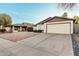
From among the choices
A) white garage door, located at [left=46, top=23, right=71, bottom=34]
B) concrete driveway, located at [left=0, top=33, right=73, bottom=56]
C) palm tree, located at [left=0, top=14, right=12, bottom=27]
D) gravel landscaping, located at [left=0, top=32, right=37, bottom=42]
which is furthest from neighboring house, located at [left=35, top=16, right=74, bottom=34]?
palm tree, located at [left=0, top=14, right=12, bottom=27]

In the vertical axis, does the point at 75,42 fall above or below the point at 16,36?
below

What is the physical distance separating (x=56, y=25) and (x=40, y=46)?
0.56m

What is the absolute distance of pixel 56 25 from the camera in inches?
107

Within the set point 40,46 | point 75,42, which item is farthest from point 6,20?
point 75,42

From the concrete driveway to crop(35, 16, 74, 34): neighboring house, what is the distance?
112 mm

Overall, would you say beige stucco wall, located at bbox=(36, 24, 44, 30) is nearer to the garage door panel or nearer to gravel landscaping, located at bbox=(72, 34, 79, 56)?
the garage door panel

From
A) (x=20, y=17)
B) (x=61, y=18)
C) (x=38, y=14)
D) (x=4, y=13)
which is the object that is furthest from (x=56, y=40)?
(x=4, y=13)

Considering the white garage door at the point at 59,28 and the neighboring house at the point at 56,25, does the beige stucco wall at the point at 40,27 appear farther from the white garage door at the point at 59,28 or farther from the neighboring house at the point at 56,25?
the white garage door at the point at 59,28

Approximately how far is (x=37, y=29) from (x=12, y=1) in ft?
2.54

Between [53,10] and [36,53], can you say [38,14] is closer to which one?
[53,10]

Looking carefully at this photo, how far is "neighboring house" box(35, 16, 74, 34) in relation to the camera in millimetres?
2600

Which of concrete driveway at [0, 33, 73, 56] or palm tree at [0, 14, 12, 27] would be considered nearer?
concrete driveway at [0, 33, 73, 56]

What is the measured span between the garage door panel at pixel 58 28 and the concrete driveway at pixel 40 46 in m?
0.10

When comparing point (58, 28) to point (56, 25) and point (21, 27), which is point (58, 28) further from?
point (21, 27)
